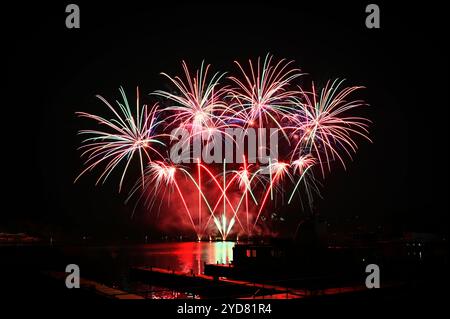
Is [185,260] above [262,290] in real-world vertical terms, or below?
below

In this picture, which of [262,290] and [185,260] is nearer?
[262,290]

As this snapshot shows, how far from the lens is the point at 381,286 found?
3291cm

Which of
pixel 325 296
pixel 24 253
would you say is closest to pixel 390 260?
pixel 325 296

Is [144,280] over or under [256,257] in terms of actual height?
under

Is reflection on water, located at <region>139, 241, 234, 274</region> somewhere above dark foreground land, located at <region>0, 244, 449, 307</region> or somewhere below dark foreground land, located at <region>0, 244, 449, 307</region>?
below

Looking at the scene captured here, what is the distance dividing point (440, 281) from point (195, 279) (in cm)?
2105

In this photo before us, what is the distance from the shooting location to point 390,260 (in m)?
44.2

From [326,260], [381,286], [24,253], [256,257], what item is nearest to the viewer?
[381,286]

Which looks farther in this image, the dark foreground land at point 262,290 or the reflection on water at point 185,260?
the reflection on water at point 185,260

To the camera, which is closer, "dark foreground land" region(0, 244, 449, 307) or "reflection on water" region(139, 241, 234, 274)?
"dark foreground land" region(0, 244, 449, 307)

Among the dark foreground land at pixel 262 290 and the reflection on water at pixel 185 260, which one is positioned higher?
the dark foreground land at pixel 262 290

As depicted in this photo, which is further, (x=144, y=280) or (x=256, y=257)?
(x=144, y=280)

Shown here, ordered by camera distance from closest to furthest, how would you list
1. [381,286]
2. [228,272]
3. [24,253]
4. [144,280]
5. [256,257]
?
[381,286], [256,257], [228,272], [144,280], [24,253]

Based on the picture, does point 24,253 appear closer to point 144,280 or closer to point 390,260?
point 144,280
